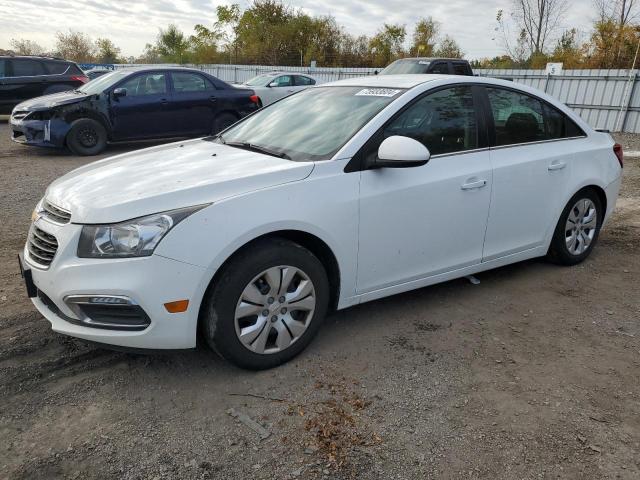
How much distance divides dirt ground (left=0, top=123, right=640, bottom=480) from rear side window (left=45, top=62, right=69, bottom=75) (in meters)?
11.2

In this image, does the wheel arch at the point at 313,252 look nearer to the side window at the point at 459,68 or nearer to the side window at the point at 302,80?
the side window at the point at 459,68

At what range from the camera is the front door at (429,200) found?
3.21 metres

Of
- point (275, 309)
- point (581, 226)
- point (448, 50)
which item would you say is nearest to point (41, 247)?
point (275, 309)

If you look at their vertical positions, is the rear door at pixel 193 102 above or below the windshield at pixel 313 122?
below

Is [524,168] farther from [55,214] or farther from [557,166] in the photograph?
[55,214]

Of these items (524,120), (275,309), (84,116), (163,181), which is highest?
(524,120)

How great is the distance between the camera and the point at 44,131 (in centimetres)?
925

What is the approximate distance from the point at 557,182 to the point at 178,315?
10.3 feet

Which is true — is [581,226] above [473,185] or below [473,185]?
below

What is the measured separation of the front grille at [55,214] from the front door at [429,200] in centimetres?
164

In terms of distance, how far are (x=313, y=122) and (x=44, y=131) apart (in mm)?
7539

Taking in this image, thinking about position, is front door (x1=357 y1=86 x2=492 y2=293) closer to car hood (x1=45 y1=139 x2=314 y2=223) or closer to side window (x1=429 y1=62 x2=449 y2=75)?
car hood (x1=45 y1=139 x2=314 y2=223)

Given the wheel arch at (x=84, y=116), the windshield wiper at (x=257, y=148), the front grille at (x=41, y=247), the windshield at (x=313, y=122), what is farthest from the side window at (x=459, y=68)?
the front grille at (x=41, y=247)

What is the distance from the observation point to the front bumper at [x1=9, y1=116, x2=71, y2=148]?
9.24m
